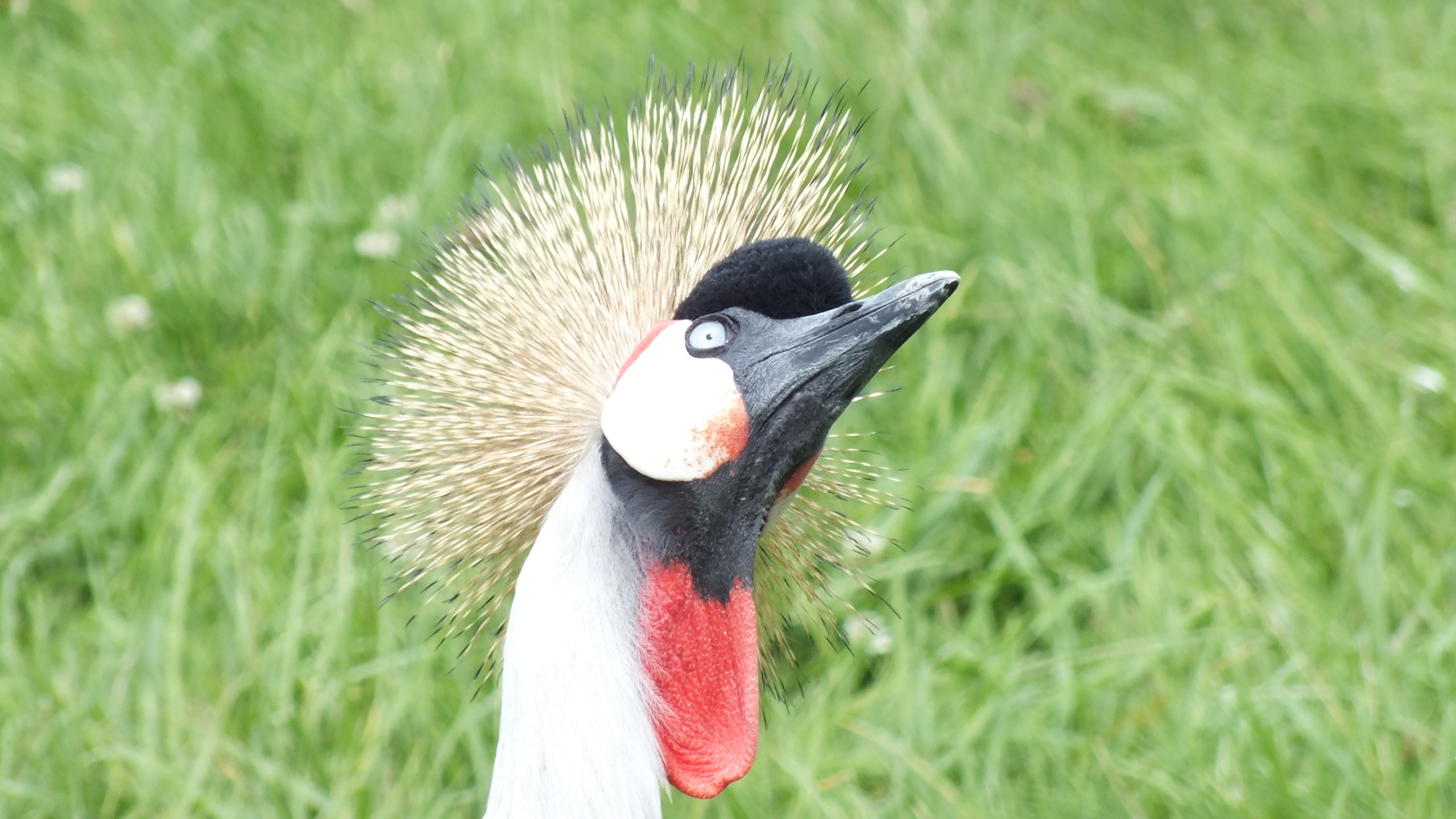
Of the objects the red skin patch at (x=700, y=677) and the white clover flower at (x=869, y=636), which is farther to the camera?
the white clover flower at (x=869, y=636)

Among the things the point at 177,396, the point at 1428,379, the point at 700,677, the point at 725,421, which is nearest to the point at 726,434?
the point at 725,421

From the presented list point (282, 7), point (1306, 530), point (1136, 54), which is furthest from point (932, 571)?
point (282, 7)

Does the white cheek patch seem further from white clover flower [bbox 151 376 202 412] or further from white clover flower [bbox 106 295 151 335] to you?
white clover flower [bbox 106 295 151 335]

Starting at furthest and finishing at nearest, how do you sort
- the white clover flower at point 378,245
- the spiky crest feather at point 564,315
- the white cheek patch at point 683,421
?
the white clover flower at point 378,245 < the spiky crest feather at point 564,315 < the white cheek patch at point 683,421

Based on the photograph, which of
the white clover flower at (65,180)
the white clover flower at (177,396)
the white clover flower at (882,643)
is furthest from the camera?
the white clover flower at (65,180)

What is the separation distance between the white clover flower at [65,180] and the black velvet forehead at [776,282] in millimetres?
2040

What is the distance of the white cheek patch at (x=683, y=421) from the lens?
46.6 inches

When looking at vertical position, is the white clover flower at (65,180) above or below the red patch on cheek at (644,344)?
below

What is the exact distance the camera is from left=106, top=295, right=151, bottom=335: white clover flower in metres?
2.53

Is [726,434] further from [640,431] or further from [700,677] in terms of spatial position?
[700,677]

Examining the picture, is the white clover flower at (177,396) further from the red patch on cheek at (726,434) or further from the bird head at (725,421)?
the red patch on cheek at (726,434)

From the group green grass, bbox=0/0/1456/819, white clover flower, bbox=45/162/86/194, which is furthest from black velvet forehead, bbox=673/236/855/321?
white clover flower, bbox=45/162/86/194

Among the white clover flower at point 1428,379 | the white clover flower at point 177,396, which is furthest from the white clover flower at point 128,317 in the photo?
the white clover flower at point 1428,379

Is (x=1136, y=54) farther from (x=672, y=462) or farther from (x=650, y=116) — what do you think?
(x=672, y=462)
